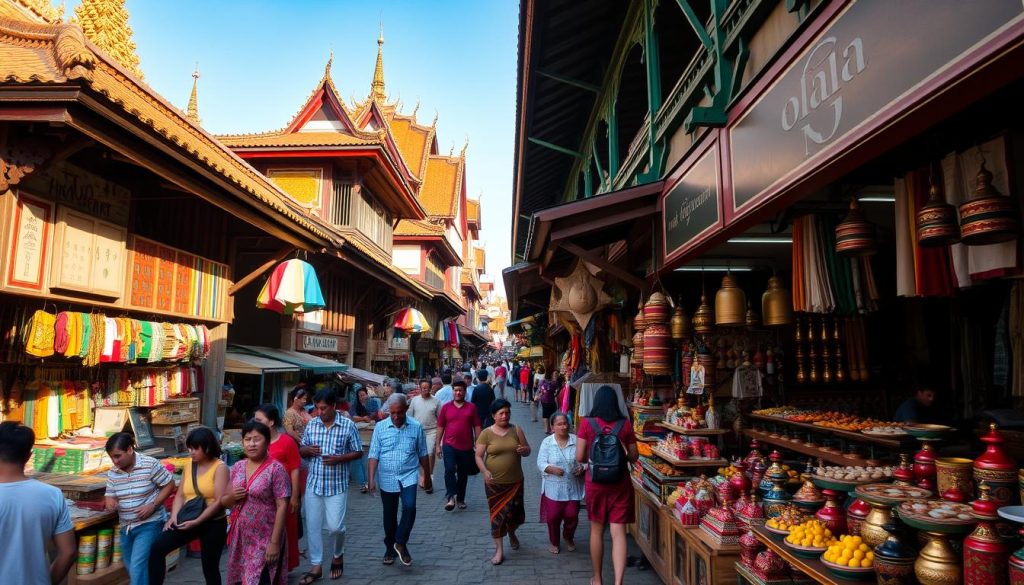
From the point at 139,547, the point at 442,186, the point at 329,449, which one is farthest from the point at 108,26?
the point at 442,186

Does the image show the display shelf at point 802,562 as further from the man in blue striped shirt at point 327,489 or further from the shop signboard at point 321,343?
the shop signboard at point 321,343

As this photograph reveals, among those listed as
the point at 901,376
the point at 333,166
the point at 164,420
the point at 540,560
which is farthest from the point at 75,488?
the point at 333,166

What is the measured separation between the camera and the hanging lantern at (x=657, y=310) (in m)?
5.22

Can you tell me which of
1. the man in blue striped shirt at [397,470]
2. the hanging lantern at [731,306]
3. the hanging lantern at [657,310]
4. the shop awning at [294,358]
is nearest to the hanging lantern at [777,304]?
the hanging lantern at [731,306]

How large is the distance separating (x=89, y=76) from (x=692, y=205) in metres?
4.80

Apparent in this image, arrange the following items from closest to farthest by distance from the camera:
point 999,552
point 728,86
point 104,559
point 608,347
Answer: point 999,552 → point 728,86 → point 104,559 → point 608,347

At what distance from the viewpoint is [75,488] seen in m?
5.23

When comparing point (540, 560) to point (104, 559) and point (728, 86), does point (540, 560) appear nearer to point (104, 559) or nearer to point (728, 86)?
point (104, 559)

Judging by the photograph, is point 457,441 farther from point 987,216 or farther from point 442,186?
point 442,186

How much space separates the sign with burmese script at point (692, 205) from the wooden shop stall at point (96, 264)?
4710 millimetres

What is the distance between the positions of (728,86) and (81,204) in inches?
259

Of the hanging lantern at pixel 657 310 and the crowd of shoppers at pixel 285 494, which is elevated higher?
the hanging lantern at pixel 657 310

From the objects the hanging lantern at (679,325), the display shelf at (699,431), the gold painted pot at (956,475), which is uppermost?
the hanging lantern at (679,325)

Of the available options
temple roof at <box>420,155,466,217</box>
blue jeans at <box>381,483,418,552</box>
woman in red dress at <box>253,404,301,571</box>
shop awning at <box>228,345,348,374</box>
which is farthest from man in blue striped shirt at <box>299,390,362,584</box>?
temple roof at <box>420,155,466,217</box>
